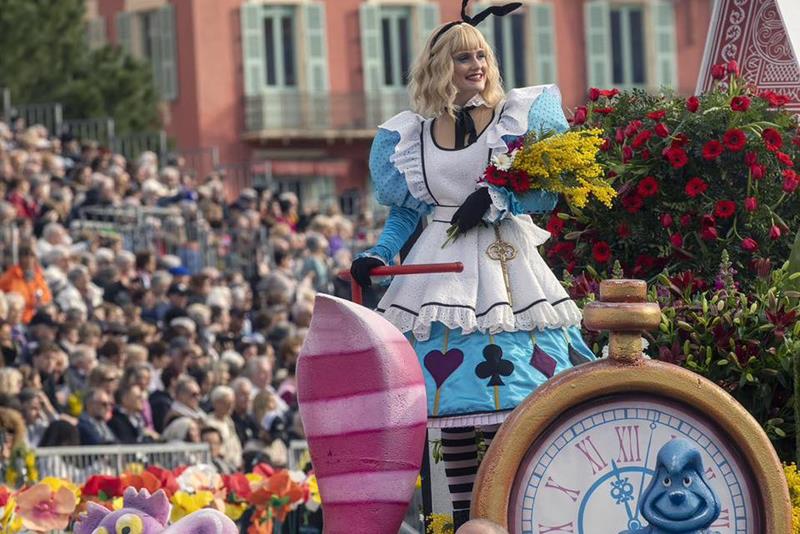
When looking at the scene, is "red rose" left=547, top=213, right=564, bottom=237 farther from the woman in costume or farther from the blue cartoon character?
the blue cartoon character

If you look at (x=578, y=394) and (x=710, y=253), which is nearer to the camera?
(x=578, y=394)

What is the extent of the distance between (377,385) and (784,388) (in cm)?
183

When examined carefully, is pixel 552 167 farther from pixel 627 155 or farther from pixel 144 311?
pixel 144 311

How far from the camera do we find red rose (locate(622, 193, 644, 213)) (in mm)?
7312

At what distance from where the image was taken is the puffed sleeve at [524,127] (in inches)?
242

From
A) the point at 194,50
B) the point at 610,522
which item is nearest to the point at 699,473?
the point at 610,522

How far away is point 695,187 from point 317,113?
30934mm

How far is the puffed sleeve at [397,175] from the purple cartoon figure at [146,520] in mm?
1358

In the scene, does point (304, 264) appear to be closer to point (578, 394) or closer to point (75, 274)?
point (75, 274)

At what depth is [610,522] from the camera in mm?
4773

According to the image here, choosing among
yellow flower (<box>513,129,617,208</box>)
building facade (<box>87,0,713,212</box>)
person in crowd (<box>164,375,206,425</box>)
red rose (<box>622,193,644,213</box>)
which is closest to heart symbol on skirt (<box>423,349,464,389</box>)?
yellow flower (<box>513,129,617,208</box>)

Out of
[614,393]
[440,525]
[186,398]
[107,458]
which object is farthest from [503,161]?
[186,398]

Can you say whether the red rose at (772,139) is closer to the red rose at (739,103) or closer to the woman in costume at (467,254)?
the red rose at (739,103)

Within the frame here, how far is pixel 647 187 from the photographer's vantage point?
729 centimetres
